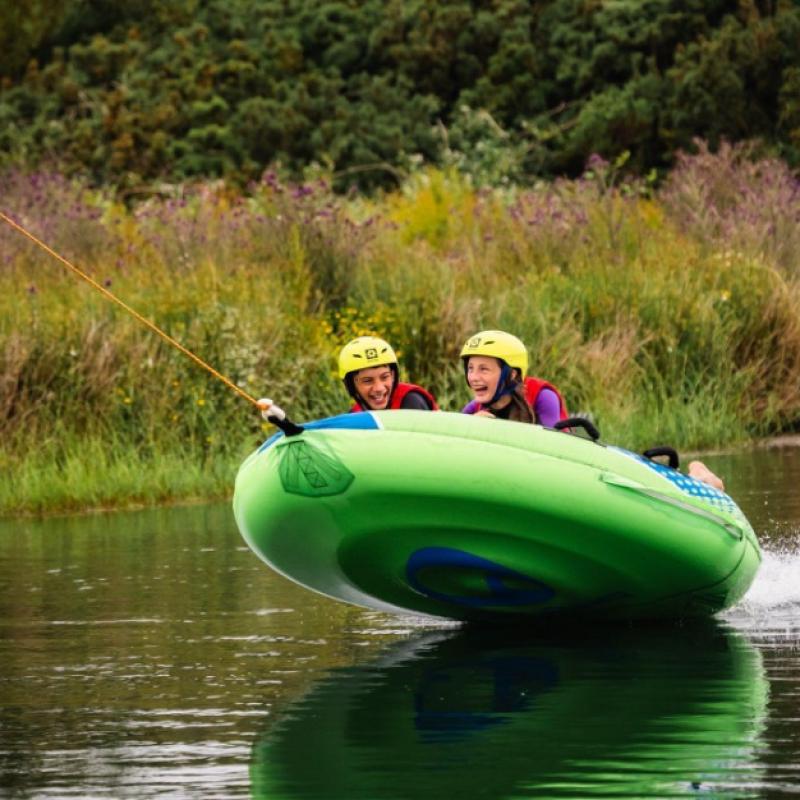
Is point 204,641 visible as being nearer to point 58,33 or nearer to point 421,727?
point 421,727

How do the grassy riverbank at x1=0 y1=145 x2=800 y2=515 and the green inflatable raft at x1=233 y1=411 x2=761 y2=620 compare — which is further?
the grassy riverbank at x1=0 y1=145 x2=800 y2=515

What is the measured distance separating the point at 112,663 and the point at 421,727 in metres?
2.06

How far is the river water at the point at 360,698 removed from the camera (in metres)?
7.60

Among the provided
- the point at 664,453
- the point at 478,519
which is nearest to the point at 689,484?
the point at 664,453

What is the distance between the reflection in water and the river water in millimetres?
13

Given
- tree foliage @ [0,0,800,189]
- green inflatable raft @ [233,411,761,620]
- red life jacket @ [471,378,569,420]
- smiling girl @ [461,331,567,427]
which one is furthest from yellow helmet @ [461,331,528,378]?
tree foliage @ [0,0,800,189]

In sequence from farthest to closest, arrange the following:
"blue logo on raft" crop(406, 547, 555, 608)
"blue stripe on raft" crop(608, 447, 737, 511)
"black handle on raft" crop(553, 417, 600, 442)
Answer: "blue stripe on raft" crop(608, 447, 737, 511)
"black handle on raft" crop(553, 417, 600, 442)
"blue logo on raft" crop(406, 547, 555, 608)

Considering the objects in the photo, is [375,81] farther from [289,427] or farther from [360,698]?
[360,698]

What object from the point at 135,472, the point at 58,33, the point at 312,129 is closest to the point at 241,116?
the point at 312,129

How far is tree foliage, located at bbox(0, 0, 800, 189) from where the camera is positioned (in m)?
37.3

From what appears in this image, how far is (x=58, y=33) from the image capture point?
42281 mm

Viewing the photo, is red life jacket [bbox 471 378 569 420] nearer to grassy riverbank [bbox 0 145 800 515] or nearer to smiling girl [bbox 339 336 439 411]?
smiling girl [bbox 339 336 439 411]

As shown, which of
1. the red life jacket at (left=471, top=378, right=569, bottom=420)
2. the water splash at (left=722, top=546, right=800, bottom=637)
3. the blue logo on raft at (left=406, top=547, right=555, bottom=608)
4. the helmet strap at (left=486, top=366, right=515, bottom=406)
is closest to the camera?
the blue logo on raft at (left=406, top=547, right=555, bottom=608)

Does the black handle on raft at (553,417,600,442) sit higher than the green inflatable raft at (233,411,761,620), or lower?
higher
